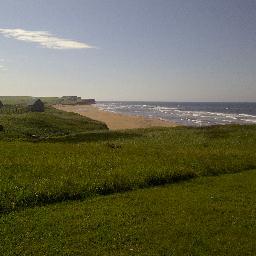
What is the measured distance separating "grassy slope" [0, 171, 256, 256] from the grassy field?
42mm

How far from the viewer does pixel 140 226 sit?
18.3m

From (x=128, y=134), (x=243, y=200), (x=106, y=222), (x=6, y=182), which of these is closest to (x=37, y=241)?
(x=106, y=222)

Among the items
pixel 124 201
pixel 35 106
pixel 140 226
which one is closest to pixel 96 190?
pixel 124 201

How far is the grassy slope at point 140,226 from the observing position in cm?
1599

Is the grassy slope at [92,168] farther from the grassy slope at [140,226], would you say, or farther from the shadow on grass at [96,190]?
the grassy slope at [140,226]

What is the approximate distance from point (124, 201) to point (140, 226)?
414 cm

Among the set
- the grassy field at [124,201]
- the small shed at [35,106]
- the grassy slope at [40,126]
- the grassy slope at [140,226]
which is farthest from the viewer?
the small shed at [35,106]

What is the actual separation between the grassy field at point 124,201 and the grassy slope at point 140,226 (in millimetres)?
42

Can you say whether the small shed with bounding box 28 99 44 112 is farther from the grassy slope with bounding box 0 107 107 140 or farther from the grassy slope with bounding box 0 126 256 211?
the grassy slope with bounding box 0 126 256 211

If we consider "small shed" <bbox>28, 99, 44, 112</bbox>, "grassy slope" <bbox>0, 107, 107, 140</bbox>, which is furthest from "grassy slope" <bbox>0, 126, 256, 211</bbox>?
"small shed" <bbox>28, 99, 44, 112</bbox>

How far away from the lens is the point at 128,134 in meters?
59.2

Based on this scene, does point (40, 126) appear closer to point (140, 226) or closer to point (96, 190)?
point (96, 190)

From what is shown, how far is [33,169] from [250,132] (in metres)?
37.3

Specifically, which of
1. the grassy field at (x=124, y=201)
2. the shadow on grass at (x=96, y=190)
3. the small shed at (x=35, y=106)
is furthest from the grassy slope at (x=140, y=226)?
the small shed at (x=35, y=106)
